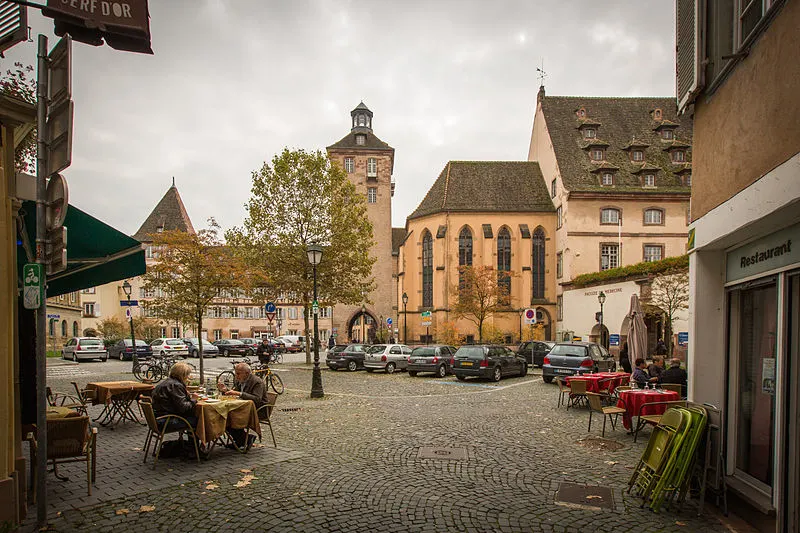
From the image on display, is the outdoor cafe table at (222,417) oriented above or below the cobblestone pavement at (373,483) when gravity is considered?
above

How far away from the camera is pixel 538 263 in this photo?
154ft

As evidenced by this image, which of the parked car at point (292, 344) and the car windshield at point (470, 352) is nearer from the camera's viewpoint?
the car windshield at point (470, 352)

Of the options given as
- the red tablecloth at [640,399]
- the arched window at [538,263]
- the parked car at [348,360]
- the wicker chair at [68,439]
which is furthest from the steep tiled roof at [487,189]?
the wicker chair at [68,439]

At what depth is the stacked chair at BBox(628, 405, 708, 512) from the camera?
576cm

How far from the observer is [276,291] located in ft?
97.7

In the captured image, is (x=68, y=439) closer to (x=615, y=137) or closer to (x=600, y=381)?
(x=600, y=381)

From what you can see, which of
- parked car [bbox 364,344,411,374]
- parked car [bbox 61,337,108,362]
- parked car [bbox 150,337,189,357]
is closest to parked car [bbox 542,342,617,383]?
A: parked car [bbox 364,344,411,374]

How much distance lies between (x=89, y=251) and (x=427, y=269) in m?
42.3

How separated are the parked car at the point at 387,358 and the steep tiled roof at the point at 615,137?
22776 mm

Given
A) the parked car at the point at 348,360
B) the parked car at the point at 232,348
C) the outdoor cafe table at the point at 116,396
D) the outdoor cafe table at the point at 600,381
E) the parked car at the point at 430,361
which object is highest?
the outdoor cafe table at the point at 116,396

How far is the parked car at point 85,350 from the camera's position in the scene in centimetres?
3509

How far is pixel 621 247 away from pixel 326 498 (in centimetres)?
3946

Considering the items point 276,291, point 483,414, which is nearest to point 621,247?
point 276,291

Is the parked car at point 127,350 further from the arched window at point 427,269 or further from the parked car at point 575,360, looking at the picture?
the parked car at point 575,360
